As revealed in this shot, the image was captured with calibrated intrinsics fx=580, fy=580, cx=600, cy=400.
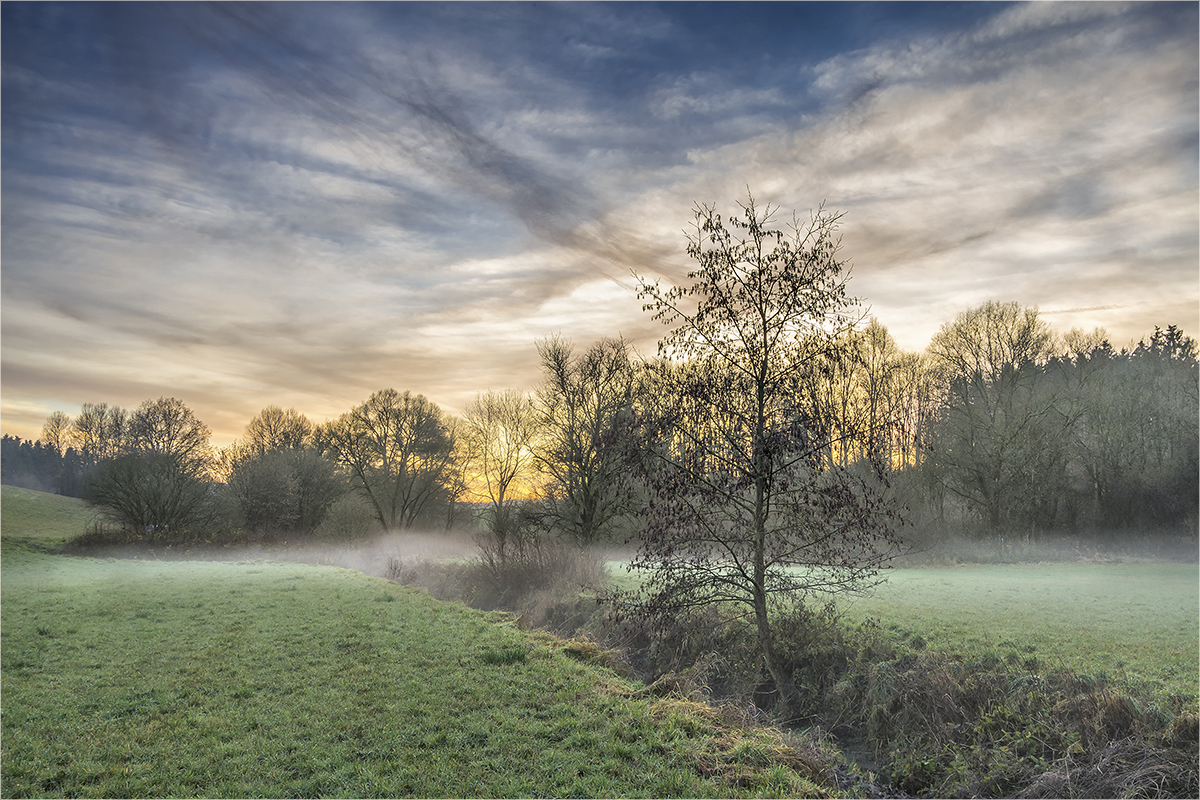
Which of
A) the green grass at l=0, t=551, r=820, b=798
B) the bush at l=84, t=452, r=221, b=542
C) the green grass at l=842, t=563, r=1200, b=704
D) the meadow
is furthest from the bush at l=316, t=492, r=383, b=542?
the green grass at l=842, t=563, r=1200, b=704

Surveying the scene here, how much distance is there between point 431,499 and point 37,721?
145 feet

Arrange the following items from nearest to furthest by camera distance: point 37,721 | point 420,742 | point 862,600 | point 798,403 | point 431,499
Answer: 1. point 420,742
2. point 37,721
3. point 798,403
4. point 862,600
5. point 431,499

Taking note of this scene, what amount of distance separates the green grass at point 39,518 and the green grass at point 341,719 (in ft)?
109

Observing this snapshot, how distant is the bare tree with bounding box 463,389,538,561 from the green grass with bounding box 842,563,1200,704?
30.4 metres

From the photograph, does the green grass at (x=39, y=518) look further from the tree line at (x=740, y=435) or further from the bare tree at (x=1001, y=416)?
the bare tree at (x=1001, y=416)

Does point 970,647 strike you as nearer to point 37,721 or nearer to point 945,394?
point 37,721

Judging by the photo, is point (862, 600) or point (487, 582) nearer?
point (862, 600)

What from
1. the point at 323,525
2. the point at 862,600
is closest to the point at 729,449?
the point at 862,600

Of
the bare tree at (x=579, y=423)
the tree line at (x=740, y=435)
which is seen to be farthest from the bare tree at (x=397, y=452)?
the bare tree at (x=579, y=423)

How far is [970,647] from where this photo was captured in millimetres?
9656

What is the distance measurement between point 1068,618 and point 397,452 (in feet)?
152

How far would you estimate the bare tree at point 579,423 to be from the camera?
28547 millimetres

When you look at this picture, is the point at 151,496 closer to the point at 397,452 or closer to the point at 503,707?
the point at 397,452

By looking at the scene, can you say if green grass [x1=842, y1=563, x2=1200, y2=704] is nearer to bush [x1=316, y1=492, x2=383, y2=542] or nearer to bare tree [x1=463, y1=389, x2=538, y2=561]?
bare tree [x1=463, y1=389, x2=538, y2=561]
